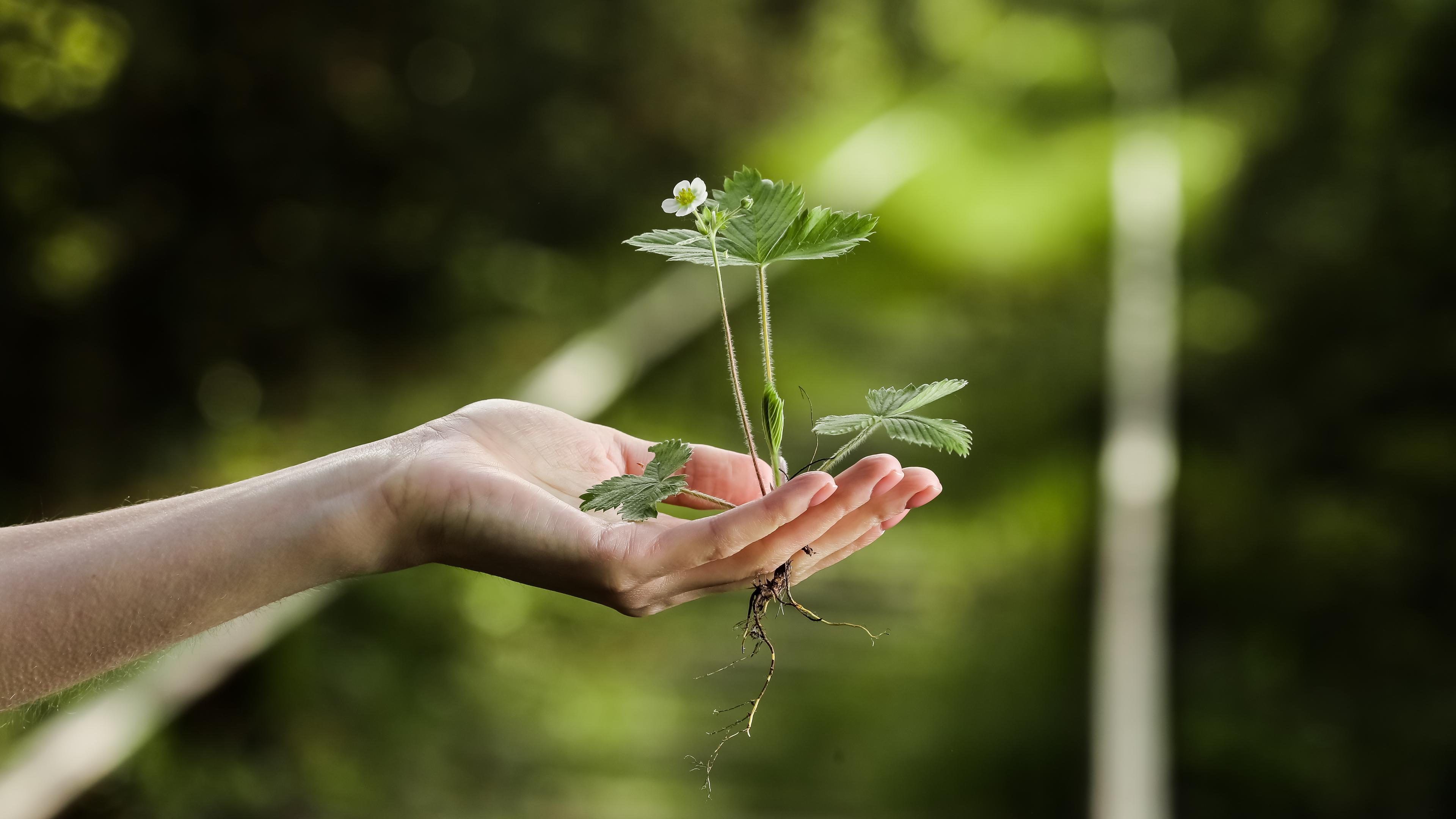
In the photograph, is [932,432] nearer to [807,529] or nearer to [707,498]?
[807,529]

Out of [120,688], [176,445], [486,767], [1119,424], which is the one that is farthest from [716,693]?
[176,445]

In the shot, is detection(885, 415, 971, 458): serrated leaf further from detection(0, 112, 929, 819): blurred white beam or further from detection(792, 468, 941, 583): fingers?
detection(0, 112, 929, 819): blurred white beam

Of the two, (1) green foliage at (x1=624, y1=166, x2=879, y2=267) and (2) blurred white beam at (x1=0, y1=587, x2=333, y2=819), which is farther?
(2) blurred white beam at (x1=0, y1=587, x2=333, y2=819)

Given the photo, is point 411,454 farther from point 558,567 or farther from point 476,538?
point 558,567

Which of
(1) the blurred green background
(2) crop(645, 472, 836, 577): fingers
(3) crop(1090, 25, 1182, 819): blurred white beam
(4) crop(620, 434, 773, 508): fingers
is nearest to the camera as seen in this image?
(2) crop(645, 472, 836, 577): fingers

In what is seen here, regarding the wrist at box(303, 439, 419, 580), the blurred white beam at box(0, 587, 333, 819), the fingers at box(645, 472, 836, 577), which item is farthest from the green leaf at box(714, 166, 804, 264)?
the blurred white beam at box(0, 587, 333, 819)

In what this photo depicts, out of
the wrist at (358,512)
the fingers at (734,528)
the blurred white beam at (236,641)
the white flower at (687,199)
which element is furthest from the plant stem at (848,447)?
the blurred white beam at (236,641)

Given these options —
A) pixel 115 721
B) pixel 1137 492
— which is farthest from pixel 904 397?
pixel 1137 492

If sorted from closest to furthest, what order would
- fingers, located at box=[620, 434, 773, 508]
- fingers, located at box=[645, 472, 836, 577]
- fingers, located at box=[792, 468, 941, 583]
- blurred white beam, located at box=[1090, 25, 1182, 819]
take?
fingers, located at box=[645, 472, 836, 577] → fingers, located at box=[792, 468, 941, 583] → fingers, located at box=[620, 434, 773, 508] → blurred white beam, located at box=[1090, 25, 1182, 819]
